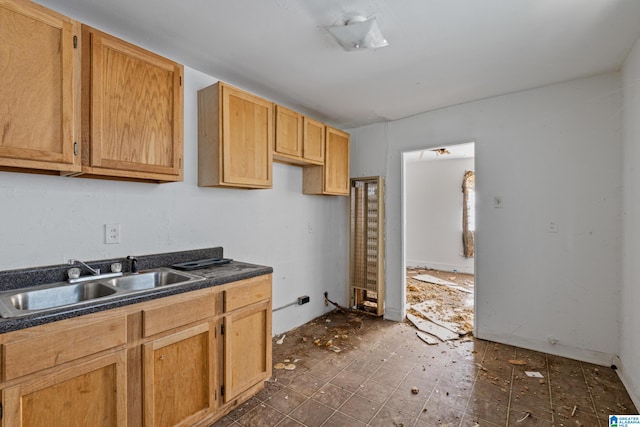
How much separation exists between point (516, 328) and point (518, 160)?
1608 millimetres

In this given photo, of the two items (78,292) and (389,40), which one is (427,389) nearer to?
(78,292)

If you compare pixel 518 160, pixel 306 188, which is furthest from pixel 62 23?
pixel 518 160

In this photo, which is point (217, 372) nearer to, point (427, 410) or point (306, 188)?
point (427, 410)

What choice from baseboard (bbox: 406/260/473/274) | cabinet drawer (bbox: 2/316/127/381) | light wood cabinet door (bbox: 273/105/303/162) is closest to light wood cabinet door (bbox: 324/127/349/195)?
light wood cabinet door (bbox: 273/105/303/162)

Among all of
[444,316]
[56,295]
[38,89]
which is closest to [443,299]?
[444,316]

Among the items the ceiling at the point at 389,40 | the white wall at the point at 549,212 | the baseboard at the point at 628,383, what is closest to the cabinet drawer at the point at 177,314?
the ceiling at the point at 389,40

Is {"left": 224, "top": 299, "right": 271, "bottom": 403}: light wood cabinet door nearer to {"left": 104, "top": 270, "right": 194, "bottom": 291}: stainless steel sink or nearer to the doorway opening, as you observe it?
{"left": 104, "top": 270, "right": 194, "bottom": 291}: stainless steel sink

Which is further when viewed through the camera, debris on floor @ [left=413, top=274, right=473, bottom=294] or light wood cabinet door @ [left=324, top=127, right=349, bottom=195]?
debris on floor @ [left=413, top=274, right=473, bottom=294]

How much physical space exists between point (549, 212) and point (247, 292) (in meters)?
2.71

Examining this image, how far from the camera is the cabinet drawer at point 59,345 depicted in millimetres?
1137

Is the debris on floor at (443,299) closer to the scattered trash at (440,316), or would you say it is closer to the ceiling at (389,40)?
the scattered trash at (440,316)

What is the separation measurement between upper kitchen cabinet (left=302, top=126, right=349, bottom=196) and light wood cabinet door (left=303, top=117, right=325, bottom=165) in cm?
9

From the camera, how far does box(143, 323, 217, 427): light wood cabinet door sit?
5.07 feet

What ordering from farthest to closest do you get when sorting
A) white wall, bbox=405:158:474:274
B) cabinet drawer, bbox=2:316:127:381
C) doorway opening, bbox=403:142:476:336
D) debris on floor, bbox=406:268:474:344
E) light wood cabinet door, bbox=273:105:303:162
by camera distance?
white wall, bbox=405:158:474:274
doorway opening, bbox=403:142:476:336
debris on floor, bbox=406:268:474:344
light wood cabinet door, bbox=273:105:303:162
cabinet drawer, bbox=2:316:127:381
